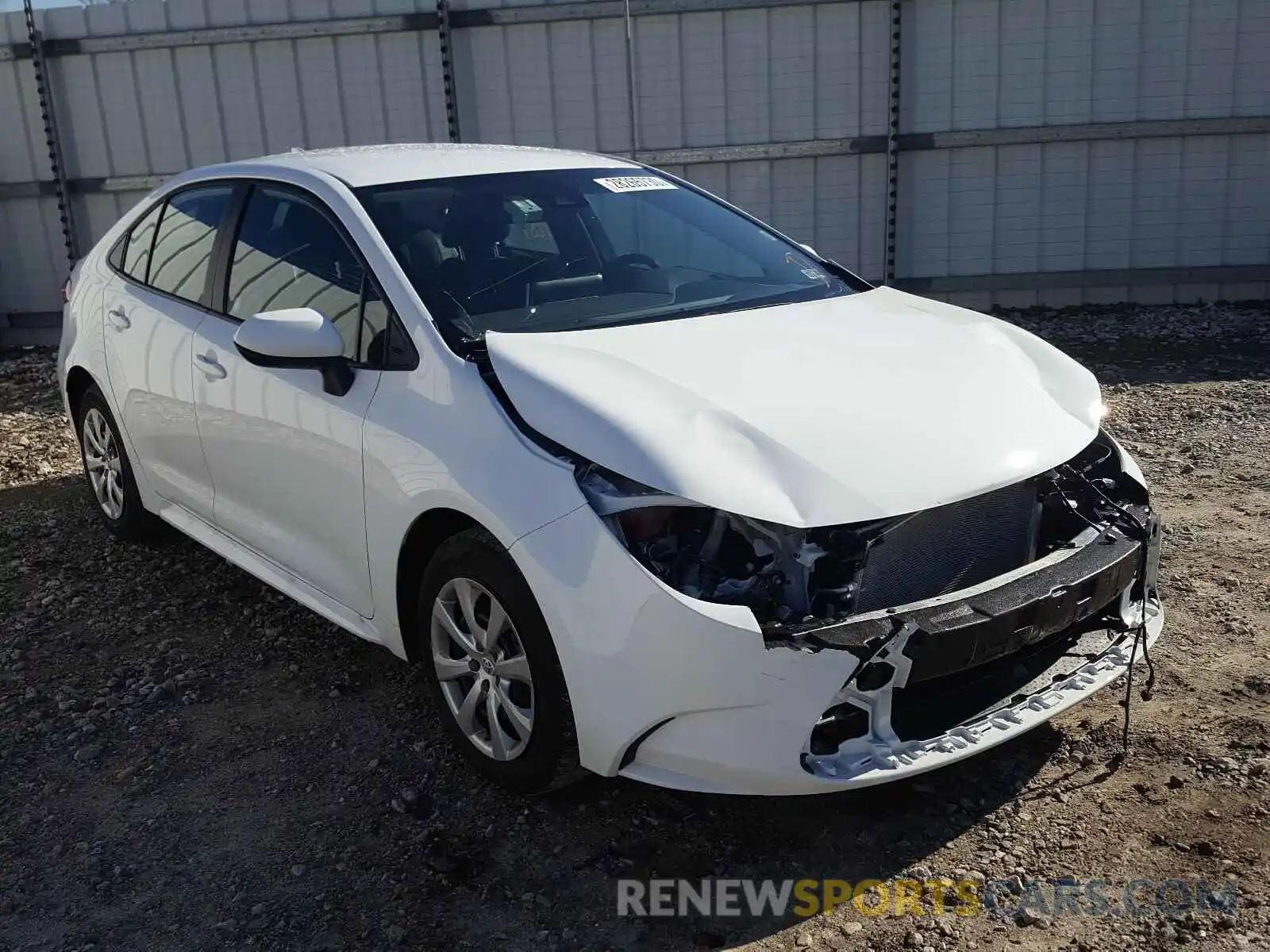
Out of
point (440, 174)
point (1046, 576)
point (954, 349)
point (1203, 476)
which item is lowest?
point (1203, 476)

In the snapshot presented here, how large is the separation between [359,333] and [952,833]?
2120 mm

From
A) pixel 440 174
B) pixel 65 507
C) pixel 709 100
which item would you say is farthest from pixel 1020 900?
pixel 709 100

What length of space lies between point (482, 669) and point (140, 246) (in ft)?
9.14

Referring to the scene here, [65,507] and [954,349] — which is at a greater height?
[954,349]

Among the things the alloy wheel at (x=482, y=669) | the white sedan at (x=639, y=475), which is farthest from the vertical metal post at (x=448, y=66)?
the alloy wheel at (x=482, y=669)

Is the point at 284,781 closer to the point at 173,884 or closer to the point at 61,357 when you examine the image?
the point at 173,884

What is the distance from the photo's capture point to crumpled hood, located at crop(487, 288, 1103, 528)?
270 centimetres

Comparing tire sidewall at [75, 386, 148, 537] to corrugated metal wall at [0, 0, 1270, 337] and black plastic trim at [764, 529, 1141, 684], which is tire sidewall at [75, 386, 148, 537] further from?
corrugated metal wall at [0, 0, 1270, 337]

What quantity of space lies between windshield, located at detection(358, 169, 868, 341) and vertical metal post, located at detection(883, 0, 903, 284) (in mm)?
5553

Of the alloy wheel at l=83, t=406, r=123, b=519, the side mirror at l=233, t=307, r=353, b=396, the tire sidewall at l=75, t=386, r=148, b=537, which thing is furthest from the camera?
the alloy wheel at l=83, t=406, r=123, b=519

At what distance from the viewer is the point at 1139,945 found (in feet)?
8.54

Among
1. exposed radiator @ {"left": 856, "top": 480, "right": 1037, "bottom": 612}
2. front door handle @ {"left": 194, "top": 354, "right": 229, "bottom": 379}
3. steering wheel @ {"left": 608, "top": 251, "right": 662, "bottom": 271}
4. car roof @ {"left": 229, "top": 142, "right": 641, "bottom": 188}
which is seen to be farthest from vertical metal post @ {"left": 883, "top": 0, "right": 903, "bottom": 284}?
exposed radiator @ {"left": 856, "top": 480, "right": 1037, "bottom": 612}

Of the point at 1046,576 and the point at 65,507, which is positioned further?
the point at 65,507

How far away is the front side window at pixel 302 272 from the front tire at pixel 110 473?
1275 mm
